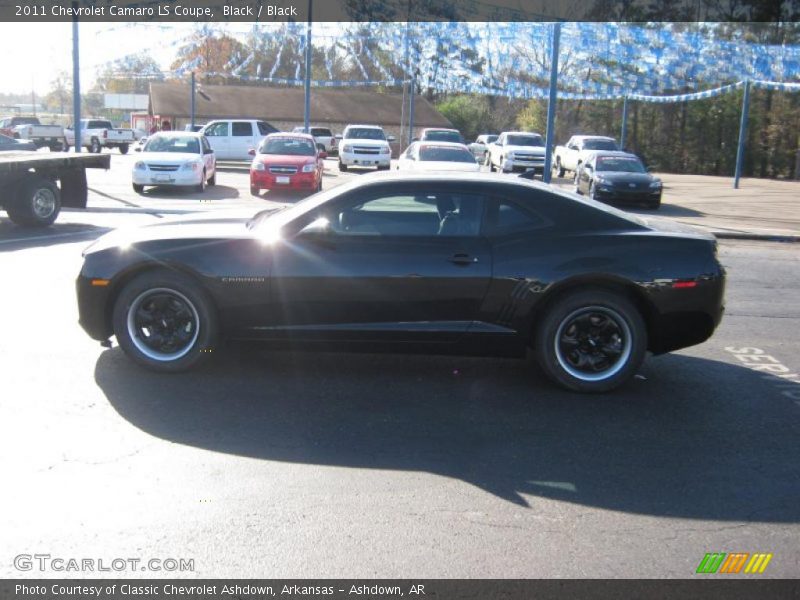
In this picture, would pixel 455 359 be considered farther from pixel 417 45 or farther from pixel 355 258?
pixel 417 45

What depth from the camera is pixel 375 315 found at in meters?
5.77

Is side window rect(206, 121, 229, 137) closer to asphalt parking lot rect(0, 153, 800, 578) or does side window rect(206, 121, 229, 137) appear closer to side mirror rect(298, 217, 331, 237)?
asphalt parking lot rect(0, 153, 800, 578)

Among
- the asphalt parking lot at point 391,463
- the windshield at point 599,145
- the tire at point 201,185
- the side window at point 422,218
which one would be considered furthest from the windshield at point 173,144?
the side window at point 422,218

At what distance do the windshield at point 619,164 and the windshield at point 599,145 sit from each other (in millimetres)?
6742

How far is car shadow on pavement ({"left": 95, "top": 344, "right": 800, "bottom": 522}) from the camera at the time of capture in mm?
4344

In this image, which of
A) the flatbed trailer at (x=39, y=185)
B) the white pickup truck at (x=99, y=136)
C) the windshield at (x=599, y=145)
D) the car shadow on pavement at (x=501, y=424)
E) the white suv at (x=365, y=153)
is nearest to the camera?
the car shadow on pavement at (x=501, y=424)

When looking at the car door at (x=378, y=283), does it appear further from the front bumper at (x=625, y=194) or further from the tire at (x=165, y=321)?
the front bumper at (x=625, y=194)

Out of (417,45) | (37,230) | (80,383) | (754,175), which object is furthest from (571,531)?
(754,175)

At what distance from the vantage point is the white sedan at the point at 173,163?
20422mm

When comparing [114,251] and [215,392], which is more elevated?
[114,251]

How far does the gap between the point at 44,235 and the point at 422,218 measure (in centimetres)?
903

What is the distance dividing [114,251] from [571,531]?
381cm

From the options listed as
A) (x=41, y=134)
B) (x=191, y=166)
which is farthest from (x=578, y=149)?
(x=41, y=134)

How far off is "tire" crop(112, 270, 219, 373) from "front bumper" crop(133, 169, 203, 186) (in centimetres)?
1525
